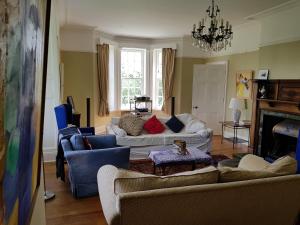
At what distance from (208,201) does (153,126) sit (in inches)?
141

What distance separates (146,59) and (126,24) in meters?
2.00

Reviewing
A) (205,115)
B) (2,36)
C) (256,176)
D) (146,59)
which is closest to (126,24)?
(146,59)

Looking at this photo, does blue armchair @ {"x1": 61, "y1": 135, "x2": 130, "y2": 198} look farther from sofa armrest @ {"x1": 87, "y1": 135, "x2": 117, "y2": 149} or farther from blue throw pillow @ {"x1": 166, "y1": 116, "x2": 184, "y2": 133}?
blue throw pillow @ {"x1": 166, "y1": 116, "x2": 184, "y2": 133}

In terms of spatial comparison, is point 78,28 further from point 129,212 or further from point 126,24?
point 129,212

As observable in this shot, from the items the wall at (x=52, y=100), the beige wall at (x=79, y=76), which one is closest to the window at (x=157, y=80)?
the beige wall at (x=79, y=76)

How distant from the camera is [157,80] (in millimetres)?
7836

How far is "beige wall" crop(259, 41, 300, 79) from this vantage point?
4410 mm

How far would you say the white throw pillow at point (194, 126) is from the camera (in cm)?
526

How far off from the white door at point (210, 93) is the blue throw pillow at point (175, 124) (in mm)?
1766

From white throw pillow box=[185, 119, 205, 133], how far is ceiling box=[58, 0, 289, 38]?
2.21 m

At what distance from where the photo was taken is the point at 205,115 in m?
7.12

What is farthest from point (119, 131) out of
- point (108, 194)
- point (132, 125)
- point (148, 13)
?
point (108, 194)

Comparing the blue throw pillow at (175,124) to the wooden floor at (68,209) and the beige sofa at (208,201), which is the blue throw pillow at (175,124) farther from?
the beige sofa at (208,201)

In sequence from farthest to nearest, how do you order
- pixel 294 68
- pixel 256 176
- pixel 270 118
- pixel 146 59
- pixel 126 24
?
pixel 146 59 < pixel 126 24 < pixel 270 118 < pixel 294 68 < pixel 256 176
